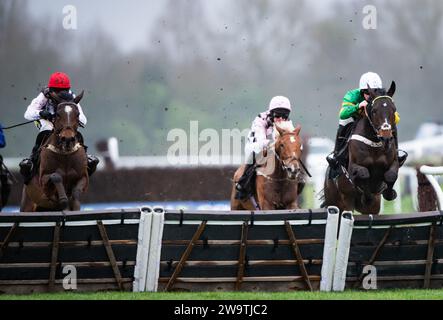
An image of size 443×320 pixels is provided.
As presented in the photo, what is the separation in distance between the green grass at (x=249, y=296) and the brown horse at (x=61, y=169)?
287 cm

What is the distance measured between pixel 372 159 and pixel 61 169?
342 centimetres

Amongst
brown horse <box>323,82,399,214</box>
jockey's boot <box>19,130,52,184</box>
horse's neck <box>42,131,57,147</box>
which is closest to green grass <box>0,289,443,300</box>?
brown horse <box>323,82,399,214</box>

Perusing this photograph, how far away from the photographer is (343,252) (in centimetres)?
1072

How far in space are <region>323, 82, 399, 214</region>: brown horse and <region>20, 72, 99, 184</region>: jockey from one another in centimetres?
299

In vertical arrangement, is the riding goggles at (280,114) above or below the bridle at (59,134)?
above

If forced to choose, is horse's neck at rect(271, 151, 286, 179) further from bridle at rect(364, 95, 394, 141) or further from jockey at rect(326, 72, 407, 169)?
bridle at rect(364, 95, 394, 141)

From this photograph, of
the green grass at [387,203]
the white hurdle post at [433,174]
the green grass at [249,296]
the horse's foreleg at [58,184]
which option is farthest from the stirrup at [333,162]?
the green grass at [387,203]

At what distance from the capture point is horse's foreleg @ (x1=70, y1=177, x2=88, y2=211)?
1330 centimetres

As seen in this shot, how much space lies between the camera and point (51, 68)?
2291 centimetres

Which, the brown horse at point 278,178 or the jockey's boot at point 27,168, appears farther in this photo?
the jockey's boot at point 27,168

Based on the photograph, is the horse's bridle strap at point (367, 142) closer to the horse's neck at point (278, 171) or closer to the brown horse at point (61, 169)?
the horse's neck at point (278, 171)

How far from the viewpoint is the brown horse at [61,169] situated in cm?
1309
